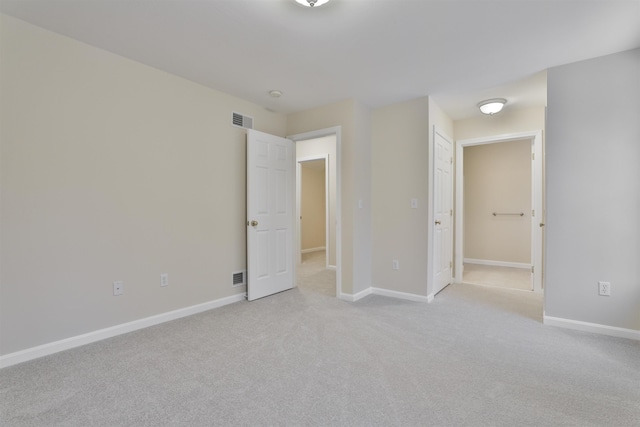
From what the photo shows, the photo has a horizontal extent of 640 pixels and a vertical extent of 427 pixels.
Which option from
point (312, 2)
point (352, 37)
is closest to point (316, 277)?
point (352, 37)

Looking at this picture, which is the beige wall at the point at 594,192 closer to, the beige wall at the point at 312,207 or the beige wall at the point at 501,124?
the beige wall at the point at 501,124

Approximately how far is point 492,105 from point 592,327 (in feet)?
8.14

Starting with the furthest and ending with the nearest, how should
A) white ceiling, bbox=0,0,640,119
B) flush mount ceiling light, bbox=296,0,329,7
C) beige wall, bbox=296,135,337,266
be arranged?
beige wall, bbox=296,135,337,266 < white ceiling, bbox=0,0,640,119 < flush mount ceiling light, bbox=296,0,329,7

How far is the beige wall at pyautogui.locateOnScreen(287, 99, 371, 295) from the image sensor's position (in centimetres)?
364

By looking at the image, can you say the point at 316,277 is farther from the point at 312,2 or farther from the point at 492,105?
the point at 312,2

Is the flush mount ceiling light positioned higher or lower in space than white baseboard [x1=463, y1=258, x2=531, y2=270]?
higher

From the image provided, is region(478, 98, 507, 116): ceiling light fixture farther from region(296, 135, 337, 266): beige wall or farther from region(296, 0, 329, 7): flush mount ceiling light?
region(296, 0, 329, 7): flush mount ceiling light

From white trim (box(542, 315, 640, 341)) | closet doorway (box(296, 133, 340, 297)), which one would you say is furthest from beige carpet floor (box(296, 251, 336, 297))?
white trim (box(542, 315, 640, 341))

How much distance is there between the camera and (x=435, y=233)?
3775 mm

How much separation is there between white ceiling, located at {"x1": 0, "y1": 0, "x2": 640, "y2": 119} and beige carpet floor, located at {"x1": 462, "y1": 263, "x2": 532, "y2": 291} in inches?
103

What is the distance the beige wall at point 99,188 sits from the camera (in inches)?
83.7

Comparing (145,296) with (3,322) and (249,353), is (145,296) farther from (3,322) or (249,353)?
(249,353)

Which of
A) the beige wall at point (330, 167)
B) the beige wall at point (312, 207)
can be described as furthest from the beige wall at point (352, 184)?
the beige wall at point (312, 207)

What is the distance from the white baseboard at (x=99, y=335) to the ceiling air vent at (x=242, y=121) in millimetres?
2032
